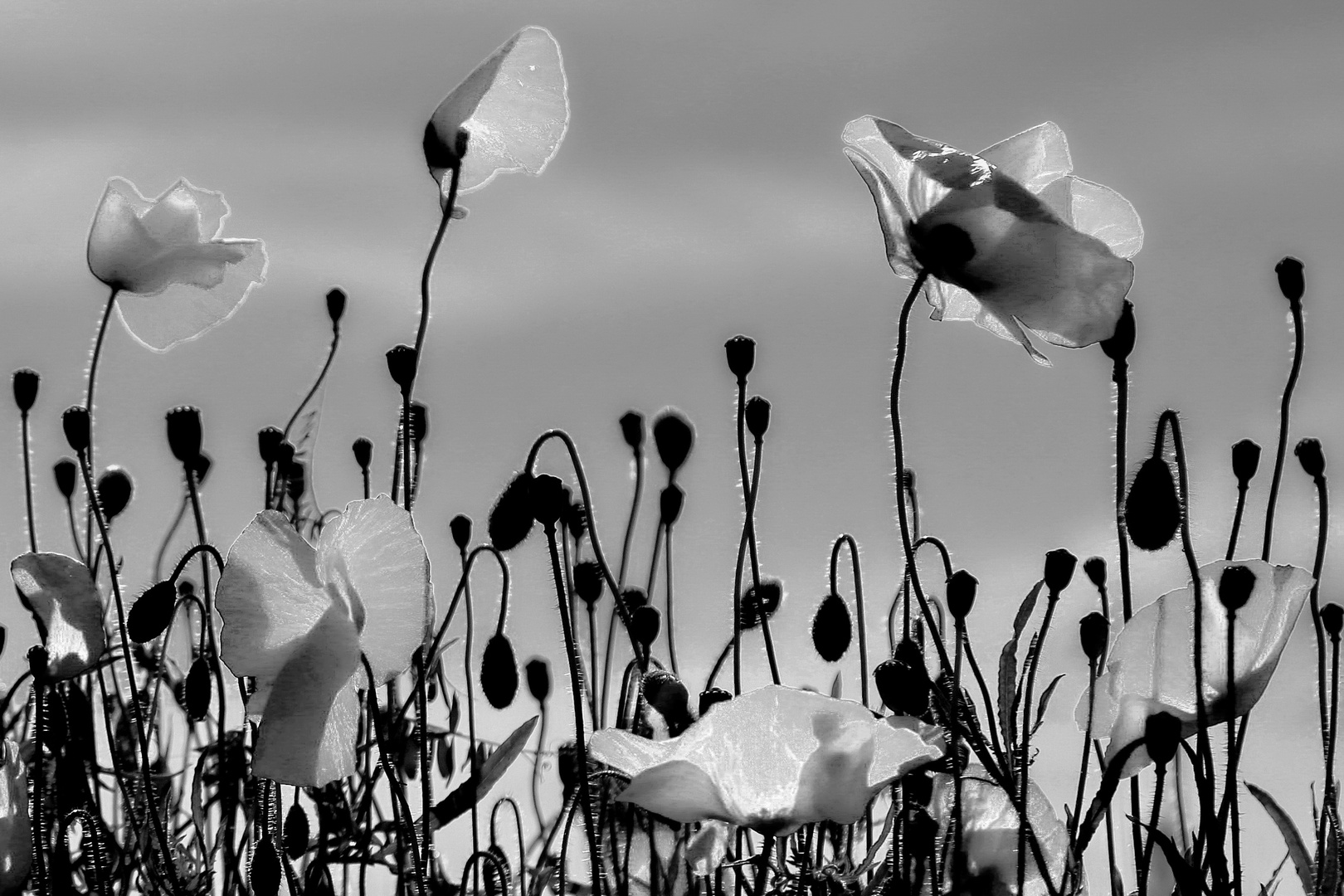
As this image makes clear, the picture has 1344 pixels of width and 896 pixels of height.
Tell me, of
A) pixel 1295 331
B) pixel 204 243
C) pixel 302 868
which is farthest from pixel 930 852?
pixel 204 243

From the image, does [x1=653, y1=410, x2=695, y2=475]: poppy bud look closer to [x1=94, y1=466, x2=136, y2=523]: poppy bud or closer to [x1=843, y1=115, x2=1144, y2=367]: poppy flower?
[x1=843, y1=115, x2=1144, y2=367]: poppy flower

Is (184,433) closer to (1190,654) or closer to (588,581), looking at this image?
(588,581)

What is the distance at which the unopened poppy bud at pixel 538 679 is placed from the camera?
1478 mm

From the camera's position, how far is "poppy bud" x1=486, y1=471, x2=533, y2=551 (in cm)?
108

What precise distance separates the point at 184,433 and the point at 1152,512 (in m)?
0.79

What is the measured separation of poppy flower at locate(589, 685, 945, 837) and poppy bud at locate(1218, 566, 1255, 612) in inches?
8.8

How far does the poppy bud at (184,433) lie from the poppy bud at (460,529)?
15.6 inches

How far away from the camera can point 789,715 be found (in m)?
0.80

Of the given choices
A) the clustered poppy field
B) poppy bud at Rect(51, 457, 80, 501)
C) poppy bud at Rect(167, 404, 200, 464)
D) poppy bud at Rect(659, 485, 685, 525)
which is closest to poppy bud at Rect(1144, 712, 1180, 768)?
the clustered poppy field

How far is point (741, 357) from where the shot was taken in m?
1.23

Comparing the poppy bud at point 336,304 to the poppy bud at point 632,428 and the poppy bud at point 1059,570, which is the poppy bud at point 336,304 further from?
the poppy bud at point 1059,570

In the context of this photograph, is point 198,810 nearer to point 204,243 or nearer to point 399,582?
point 399,582

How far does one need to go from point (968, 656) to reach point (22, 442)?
41.0 inches

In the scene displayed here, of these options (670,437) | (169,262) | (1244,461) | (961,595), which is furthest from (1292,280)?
(169,262)
